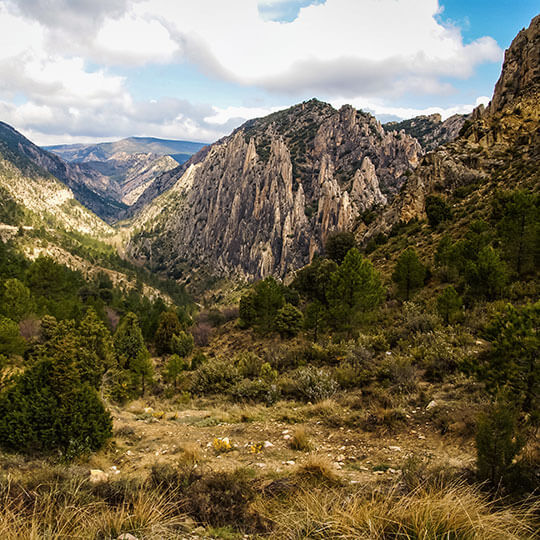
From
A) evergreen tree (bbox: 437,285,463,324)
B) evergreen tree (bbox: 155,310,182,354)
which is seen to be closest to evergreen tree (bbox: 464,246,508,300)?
evergreen tree (bbox: 437,285,463,324)

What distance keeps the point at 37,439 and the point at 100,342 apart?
1431 cm

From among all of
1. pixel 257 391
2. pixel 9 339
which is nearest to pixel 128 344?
pixel 9 339

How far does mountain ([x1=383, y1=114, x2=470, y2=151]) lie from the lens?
13612cm

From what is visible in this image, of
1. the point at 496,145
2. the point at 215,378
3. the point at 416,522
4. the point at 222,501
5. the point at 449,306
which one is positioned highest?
the point at 496,145

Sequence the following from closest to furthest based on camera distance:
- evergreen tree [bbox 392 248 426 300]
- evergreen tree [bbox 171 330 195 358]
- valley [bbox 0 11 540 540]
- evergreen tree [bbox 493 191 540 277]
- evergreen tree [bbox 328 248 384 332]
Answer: valley [bbox 0 11 540 540]
evergreen tree [bbox 493 191 540 277]
evergreen tree [bbox 328 248 384 332]
evergreen tree [bbox 392 248 426 300]
evergreen tree [bbox 171 330 195 358]

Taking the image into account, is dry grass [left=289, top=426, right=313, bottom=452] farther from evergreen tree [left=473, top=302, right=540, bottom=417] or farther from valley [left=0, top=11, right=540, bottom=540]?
evergreen tree [left=473, top=302, right=540, bottom=417]

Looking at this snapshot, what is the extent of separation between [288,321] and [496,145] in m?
41.0

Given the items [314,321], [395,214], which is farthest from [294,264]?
[314,321]

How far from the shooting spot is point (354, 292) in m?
20.7

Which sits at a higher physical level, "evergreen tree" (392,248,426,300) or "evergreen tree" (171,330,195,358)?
"evergreen tree" (392,248,426,300)

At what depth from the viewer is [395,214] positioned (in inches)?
2103

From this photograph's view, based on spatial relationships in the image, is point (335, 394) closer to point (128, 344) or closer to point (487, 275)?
point (487, 275)

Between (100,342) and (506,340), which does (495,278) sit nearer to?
(506,340)

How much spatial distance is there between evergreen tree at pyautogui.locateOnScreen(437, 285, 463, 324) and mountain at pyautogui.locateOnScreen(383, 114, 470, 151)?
134 m
